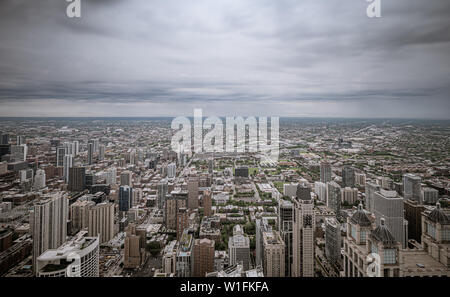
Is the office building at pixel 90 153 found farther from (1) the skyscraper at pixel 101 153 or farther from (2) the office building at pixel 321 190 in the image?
(2) the office building at pixel 321 190

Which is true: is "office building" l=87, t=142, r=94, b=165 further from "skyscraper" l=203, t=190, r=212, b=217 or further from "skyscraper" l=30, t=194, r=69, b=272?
"skyscraper" l=203, t=190, r=212, b=217

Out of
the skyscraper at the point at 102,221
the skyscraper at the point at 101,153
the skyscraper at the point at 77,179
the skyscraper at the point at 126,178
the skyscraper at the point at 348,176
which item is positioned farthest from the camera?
the skyscraper at the point at 126,178

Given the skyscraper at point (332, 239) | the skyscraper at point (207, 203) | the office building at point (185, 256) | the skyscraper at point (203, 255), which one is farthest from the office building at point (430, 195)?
the skyscraper at point (207, 203)

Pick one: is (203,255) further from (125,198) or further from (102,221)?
(125,198)

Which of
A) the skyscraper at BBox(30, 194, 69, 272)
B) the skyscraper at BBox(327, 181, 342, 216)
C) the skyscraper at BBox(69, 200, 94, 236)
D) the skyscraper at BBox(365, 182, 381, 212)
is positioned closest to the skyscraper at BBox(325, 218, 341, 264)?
the skyscraper at BBox(327, 181, 342, 216)
